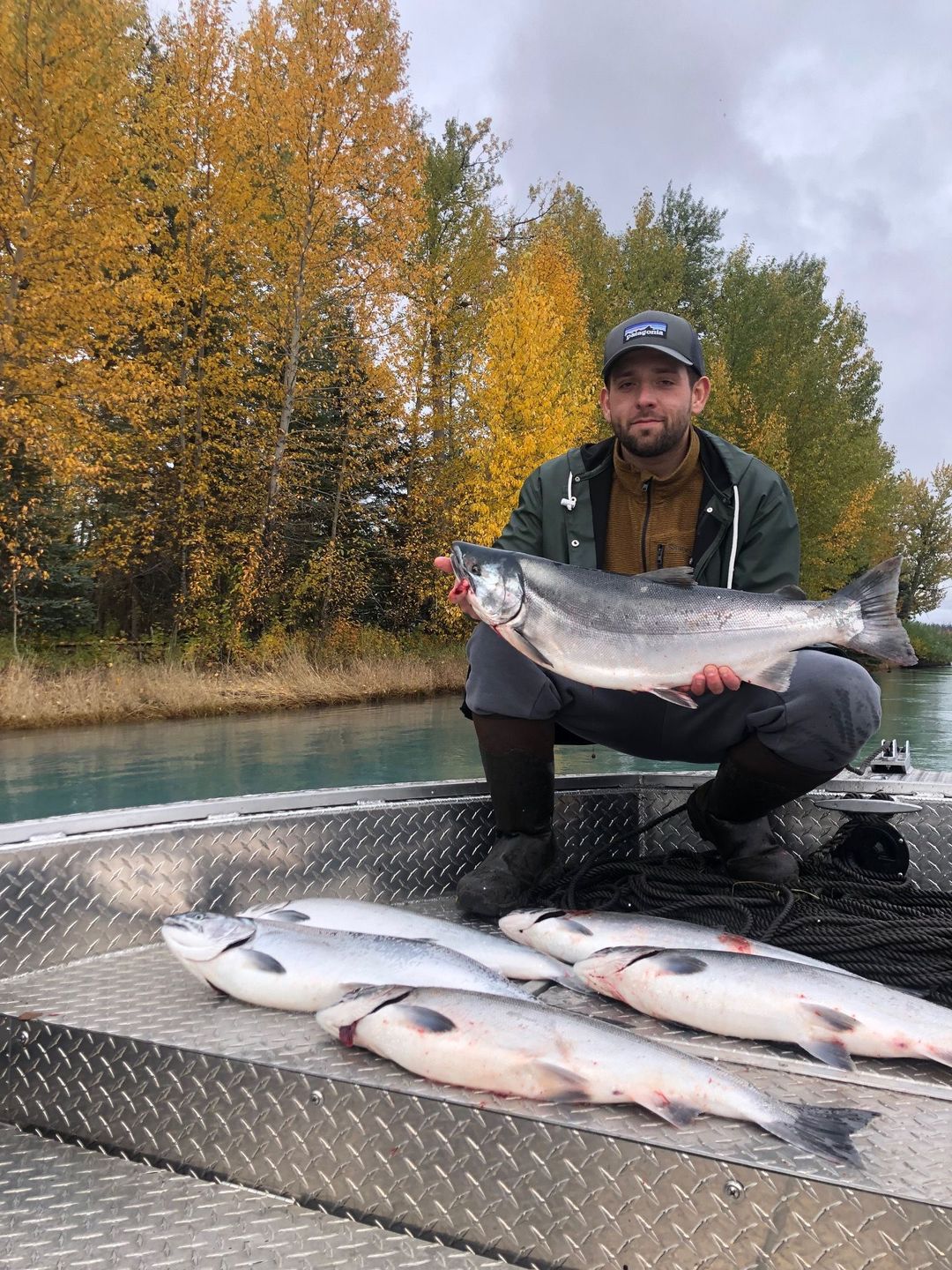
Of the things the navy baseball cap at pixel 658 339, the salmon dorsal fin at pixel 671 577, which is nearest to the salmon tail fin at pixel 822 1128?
the salmon dorsal fin at pixel 671 577

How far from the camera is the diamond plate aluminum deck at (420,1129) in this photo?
128cm

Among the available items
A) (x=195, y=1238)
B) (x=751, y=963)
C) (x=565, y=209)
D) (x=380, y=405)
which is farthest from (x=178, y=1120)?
(x=565, y=209)

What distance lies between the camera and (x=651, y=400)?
3170 mm

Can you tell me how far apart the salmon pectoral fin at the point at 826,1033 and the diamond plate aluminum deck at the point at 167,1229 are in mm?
854

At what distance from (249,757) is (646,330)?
9564 millimetres

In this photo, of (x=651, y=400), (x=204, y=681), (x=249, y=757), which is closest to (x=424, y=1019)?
(x=651, y=400)

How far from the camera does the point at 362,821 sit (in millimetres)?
3066

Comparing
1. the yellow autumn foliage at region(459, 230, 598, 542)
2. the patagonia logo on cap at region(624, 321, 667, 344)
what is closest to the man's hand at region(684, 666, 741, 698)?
the patagonia logo on cap at region(624, 321, 667, 344)

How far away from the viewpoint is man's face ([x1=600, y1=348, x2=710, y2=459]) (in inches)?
124

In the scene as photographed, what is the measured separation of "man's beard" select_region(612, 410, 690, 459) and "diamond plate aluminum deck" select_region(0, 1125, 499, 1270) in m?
2.44

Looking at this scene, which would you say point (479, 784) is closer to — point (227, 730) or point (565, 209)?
point (227, 730)

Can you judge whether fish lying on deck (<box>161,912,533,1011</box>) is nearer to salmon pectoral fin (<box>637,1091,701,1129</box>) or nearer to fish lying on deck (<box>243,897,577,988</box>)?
fish lying on deck (<box>243,897,577,988</box>)

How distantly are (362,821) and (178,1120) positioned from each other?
1458 millimetres

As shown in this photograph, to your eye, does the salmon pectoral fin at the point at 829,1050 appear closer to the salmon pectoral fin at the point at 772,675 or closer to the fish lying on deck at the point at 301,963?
the fish lying on deck at the point at 301,963
